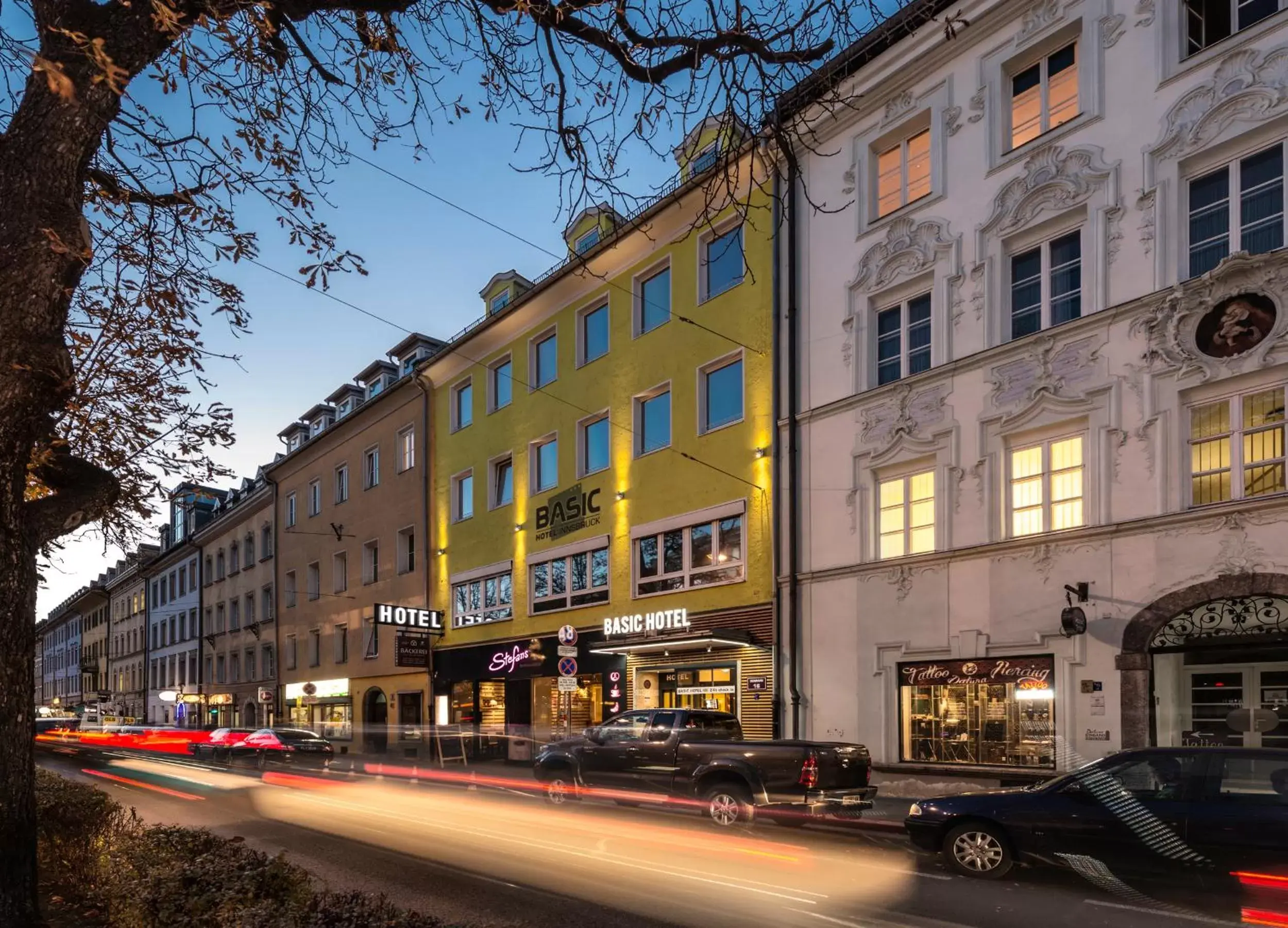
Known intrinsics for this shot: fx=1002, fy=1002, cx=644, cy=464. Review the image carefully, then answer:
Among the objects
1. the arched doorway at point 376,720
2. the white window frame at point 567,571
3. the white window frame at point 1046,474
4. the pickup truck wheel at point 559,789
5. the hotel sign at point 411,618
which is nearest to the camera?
the white window frame at point 1046,474

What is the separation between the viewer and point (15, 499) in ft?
18.9

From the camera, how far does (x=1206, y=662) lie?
14711 mm

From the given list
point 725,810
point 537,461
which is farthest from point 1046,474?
point 537,461

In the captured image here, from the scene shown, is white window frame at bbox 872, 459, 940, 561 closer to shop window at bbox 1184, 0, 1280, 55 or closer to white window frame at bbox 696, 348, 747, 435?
white window frame at bbox 696, 348, 747, 435

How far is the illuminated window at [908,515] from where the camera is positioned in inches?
723

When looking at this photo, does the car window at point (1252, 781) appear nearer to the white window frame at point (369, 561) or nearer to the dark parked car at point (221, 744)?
the dark parked car at point (221, 744)

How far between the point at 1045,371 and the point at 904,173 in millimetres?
5532

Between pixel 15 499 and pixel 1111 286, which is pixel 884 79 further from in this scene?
pixel 15 499

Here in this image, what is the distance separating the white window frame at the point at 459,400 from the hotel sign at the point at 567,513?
19.2 ft

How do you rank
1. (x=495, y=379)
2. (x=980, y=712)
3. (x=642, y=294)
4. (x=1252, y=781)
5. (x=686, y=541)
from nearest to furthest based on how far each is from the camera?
1. (x=1252, y=781)
2. (x=980, y=712)
3. (x=686, y=541)
4. (x=642, y=294)
5. (x=495, y=379)

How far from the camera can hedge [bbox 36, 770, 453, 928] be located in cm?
490

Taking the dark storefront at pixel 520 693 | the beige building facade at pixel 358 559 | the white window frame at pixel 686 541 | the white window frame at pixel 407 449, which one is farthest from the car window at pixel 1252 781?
the white window frame at pixel 407 449

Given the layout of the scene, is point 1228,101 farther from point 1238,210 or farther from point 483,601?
point 483,601

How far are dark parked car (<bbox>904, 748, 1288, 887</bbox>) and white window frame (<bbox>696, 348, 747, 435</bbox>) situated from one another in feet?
41.0
